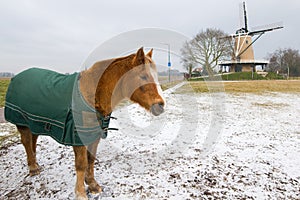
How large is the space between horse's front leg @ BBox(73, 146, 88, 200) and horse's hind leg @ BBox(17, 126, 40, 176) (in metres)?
1.12

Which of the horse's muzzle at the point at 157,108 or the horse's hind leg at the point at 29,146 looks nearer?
the horse's muzzle at the point at 157,108

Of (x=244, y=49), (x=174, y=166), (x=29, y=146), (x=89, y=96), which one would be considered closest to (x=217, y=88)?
(x=174, y=166)

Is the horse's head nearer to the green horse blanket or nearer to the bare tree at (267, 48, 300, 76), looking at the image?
the green horse blanket

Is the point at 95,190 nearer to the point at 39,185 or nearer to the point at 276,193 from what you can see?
the point at 39,185

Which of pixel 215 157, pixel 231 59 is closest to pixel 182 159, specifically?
pixel 215 157

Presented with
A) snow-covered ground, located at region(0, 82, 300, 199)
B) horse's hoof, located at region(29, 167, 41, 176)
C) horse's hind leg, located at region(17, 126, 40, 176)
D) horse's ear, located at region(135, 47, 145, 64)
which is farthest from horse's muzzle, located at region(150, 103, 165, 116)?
horse's hoof, located at region(29, 167, 41, 176)

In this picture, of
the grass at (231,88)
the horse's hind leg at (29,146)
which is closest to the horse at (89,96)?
the horse's hind leg at (29,146)

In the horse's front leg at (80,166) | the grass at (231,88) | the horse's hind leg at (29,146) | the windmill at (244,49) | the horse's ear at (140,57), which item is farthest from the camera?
the windmill at (244,49)

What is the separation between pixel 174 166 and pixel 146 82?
2025mm

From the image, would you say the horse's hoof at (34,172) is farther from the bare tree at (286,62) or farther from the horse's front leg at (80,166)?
the bare tree at (286,62)

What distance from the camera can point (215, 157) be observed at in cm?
371

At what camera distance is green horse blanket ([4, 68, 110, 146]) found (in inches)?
80.6

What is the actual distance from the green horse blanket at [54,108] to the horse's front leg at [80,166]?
15 centimetres

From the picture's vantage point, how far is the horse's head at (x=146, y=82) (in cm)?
192
